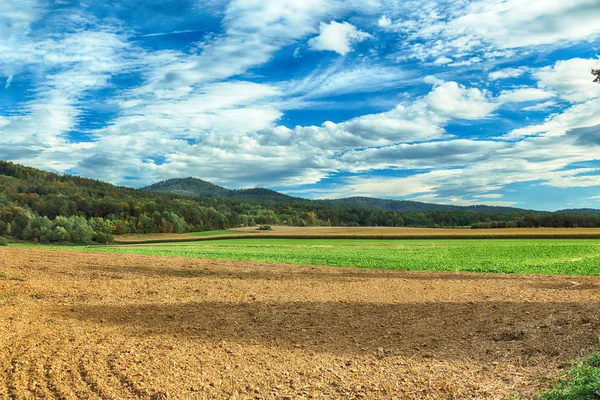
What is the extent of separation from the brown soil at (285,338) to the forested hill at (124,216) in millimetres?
74747

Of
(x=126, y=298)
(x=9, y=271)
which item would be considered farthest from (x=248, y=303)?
(x=9, y=271)

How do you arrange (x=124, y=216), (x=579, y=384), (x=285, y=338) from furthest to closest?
1. (x=124, y=216)
2. (x=285, y=338)
3. (x=579, y=384)

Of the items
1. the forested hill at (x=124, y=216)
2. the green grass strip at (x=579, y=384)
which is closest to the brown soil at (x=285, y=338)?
the green grass strip at (x=579, y=384)

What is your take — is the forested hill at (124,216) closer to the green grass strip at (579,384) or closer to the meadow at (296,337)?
the meadow at (296,337)

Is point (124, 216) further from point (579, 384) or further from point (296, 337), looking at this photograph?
point (579, 384)

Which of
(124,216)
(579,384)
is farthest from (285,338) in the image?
(124,216)

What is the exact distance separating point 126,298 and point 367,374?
10453mm

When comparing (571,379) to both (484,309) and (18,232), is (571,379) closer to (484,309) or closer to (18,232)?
(484,309)

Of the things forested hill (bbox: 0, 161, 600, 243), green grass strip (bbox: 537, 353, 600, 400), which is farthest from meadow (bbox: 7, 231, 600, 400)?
forested hill (bbox: 0, 161, 600, 243)

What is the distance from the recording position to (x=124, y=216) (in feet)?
353

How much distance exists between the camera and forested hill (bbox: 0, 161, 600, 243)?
85.8 m

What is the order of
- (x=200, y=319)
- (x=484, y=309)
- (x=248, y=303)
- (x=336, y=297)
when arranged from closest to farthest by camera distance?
(x=200, y=319)
(x=484, y=309)
(x=248, y=303)
(x=336, y=297)

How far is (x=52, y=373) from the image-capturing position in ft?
27.3

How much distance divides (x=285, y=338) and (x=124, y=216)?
105 metres
